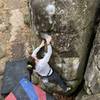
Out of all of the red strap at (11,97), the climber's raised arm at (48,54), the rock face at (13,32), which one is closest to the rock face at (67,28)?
the climber's raised arm at (48,54)

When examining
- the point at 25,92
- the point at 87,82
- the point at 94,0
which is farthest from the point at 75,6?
the point at 25,92

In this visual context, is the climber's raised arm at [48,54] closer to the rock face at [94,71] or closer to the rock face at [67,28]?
the rock face at [67,28]

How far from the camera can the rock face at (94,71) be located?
3.58 m

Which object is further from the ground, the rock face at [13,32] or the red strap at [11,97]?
the rock face at [13,32]

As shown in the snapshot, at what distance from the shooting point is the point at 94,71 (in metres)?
3.64

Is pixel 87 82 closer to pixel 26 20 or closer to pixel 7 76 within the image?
pixel 7 76

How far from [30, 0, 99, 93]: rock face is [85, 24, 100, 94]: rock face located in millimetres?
105

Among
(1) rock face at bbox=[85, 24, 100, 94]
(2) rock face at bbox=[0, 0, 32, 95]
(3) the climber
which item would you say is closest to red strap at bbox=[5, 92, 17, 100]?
(3) the climber

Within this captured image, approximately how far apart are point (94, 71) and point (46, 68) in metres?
0.53

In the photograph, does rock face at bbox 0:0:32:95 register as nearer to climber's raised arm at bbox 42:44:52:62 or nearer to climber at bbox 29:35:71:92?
climber at bbox 29:35:71:92

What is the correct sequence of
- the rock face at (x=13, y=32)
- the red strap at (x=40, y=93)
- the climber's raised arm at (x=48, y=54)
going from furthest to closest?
the rock face at (x=13, y=32) → the red strap at (x=40, y=93) → the climber's raised arm at (x=48, y=54)

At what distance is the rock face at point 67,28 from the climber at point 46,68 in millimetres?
64

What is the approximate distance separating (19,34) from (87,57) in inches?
52.9

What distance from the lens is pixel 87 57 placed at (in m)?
3.88
